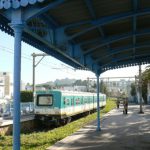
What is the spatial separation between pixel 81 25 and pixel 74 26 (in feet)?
0.67

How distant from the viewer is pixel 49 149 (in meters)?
13.0

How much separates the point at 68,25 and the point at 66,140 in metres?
5.94

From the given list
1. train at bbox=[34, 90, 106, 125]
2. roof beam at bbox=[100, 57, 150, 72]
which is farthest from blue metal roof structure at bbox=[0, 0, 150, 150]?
train at bbox=[34, 90, 106, 125]

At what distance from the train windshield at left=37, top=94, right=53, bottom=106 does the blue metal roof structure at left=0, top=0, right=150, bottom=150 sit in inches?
461

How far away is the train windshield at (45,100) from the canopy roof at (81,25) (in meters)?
12.1

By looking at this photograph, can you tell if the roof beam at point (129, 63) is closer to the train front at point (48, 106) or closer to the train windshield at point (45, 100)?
the train front at point (48, 106)

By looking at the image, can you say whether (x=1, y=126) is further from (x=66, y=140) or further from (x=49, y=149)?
(x=49, y=149)

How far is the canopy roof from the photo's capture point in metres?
8.42

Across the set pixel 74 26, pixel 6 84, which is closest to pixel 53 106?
pixel 74 26

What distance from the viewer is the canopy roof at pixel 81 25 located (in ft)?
27.6

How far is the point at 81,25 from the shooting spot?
1151 cm

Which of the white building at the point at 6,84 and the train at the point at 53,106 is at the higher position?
the white building at the point at 6,84

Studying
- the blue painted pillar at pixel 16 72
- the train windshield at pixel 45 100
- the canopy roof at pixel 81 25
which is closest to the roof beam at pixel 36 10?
the canopy roof at pixel 81 25

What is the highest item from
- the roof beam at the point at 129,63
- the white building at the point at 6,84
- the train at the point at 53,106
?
the white building at the point at 6,84
